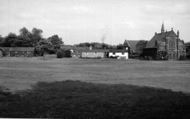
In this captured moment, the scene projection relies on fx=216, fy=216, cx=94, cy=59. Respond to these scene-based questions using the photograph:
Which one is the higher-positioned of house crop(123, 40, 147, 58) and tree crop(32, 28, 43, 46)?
tree crop(32, 28, 43, 46)

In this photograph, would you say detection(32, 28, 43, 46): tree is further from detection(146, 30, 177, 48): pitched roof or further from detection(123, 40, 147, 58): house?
detection(146, 30, 177, 48): pitched roof

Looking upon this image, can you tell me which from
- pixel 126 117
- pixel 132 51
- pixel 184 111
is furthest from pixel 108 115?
pixel 132 51

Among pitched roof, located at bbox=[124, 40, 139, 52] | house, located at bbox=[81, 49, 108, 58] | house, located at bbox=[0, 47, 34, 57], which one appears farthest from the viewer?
house, located at bbox=[0, 47, 34, 57]

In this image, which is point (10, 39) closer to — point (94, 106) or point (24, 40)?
point (24, 40)

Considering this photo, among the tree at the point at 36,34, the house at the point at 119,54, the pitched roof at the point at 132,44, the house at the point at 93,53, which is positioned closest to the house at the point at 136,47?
the pitched roof at the point at 132,44

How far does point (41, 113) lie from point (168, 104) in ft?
18.1

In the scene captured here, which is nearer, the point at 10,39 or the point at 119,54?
the point at 119,54

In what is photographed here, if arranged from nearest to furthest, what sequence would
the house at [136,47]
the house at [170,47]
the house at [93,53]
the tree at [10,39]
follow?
Answer: the house at [170,47] → the house at [93,53] → the house at [136,47] → the tree at [10,39]

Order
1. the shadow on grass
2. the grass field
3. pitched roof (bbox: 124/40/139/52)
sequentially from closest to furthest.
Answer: the shadow on grass, the grass field, pitched roof (bbox: 124/40/139/52)

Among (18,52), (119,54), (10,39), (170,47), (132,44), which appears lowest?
(119,54)

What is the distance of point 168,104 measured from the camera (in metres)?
9.67

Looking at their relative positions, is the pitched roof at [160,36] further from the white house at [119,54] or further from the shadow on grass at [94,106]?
the shadow on grass at [94,106]

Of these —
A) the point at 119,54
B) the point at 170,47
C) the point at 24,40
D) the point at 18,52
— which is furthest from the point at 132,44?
the point at 24,40

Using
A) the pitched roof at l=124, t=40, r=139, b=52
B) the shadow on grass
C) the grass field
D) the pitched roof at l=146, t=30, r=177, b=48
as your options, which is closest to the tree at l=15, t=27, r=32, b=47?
the pitched roof at l=124, t=40, r=139, b=52
